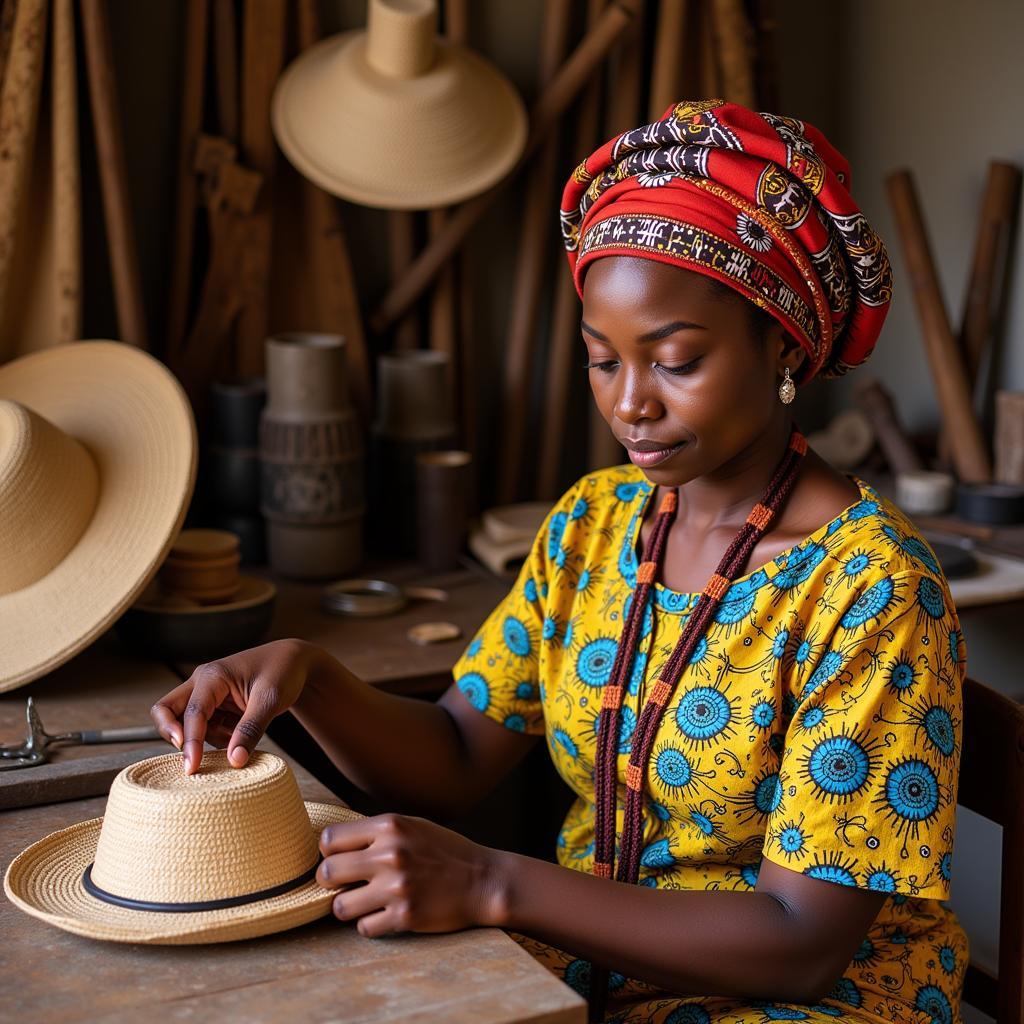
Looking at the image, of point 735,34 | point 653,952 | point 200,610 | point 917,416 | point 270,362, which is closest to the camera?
point 653,952

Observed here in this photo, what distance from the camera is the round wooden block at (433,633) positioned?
2.30m

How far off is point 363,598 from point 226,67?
3.67 ft

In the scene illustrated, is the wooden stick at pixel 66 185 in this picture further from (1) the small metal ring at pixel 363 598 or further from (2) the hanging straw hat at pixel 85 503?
(1) the small metal ring at pixel 363 598

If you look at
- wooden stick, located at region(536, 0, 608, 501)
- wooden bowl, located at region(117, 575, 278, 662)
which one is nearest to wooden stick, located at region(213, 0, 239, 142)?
wooden stick, located at region(536, 0, 608, 501)

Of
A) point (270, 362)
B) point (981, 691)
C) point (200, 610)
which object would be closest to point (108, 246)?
point (270, 362)

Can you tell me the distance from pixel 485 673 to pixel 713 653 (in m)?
0.39

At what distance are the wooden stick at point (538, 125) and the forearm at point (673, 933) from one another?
1.76 metres

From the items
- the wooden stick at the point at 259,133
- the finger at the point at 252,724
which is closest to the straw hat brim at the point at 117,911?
the finger at the point at 252,724

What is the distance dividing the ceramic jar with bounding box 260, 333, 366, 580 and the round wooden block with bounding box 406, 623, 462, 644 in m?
0.34

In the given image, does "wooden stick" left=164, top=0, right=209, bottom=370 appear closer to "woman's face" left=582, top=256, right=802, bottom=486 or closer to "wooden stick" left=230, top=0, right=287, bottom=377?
"wooden stick" left=230, top=0, right=287, bottom=377

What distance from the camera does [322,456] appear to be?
2543mm

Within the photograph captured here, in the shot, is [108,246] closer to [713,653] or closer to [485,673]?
[485,673]

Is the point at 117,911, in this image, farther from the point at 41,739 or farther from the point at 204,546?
the point at 204,546

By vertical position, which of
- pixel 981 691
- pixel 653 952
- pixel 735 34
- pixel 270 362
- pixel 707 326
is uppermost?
pixel 735 34
